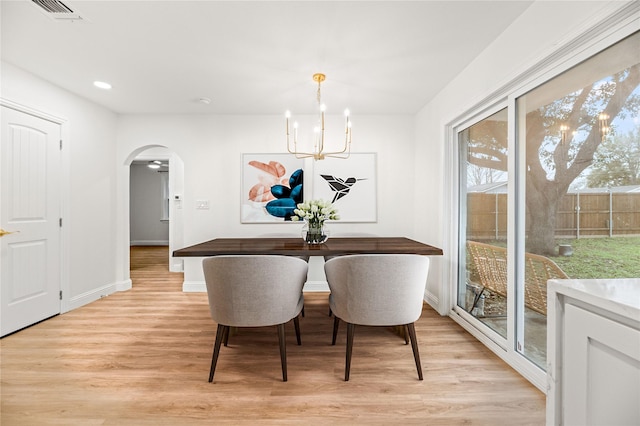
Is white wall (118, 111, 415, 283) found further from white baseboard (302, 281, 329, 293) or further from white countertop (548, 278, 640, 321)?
white countertop (548, 278, 640, 321)

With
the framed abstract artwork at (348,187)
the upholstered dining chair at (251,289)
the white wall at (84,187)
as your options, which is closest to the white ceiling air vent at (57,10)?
the white wall at (84,187)

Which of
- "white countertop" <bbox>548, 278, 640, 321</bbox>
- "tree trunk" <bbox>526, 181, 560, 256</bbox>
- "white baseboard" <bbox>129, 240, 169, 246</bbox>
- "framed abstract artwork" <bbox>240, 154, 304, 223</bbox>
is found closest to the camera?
"white countertop" <bbox>548, 278, 640, 321</bbox>

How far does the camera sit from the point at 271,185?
12.0 feet

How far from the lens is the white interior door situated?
7.97ft

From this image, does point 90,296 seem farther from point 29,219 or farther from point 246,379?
point 246,379

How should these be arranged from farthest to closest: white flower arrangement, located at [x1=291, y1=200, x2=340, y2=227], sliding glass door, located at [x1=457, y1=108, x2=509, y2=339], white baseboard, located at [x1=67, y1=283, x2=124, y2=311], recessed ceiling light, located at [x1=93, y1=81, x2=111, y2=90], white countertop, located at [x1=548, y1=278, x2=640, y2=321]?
white baseboard, located at [x1=67, y1=283, x2=124, y2=311]
recessed ceiling light, located at [x1=93, y1=81, x2=111, y2=90]
white flower arrangement, located at [x1=291, y1=200, x2=340, y2=227]
sliding glass door, located at [x1=457, y1=108, x2=509, y2=339]
white countertop, located at [x1=548, y1=278, x2=640, y2=321]

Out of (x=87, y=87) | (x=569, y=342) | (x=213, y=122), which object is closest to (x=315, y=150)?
(x=213, y=122)

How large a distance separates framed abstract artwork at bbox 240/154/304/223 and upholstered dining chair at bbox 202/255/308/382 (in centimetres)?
191

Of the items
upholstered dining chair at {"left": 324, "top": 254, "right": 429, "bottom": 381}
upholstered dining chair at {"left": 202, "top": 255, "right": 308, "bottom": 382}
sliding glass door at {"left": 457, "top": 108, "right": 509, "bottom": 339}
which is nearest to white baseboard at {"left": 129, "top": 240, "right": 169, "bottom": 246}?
upholstered dining chair at {"left": 202, "top": 255, "right": 308, "bottom": 382}

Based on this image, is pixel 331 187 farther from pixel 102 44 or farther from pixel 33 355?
pixel 33 355

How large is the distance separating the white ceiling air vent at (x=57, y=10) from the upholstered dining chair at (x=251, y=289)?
5.86 feet

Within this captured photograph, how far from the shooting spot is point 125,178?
3730 mm

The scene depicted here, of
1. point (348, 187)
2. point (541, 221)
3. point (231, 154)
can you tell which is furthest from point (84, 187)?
point (541, 221)

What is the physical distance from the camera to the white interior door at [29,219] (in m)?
2.43
